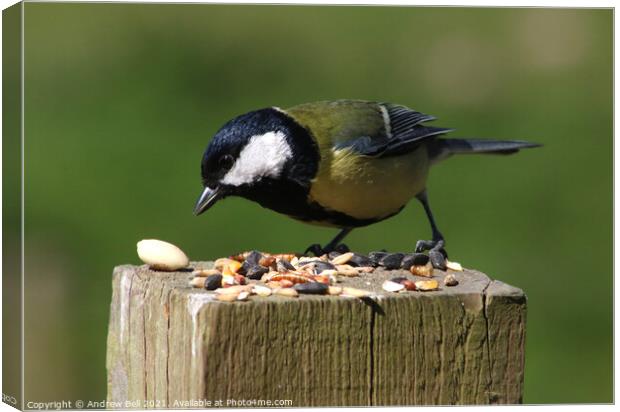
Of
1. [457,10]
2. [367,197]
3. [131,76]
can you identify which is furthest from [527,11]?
[131,76]

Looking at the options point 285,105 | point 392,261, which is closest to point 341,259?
point 392,261

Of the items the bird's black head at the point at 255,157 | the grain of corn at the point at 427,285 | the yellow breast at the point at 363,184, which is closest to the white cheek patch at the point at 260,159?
the bird's black head at the point at 255,157

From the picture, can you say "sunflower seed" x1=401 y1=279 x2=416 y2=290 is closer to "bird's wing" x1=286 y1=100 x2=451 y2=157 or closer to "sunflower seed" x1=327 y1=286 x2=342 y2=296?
"sunflower seed" x1=327 y1=286 x2=342 y2=296

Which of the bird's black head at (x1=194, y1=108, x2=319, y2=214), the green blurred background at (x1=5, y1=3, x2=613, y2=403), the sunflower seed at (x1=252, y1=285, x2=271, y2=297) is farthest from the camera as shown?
the green blurred background at (x1=5, y1=3, x2=613, y2=403)

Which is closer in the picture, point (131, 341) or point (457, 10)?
point (131, 341)

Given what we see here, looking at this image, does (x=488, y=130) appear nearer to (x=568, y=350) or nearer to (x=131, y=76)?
(x=568, y=350)

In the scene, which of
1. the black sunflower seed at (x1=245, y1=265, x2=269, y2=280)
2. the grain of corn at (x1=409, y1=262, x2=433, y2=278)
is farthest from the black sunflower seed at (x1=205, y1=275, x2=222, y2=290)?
the grain of corn at (x1=409, y1=262, x2=433, y2=278)
